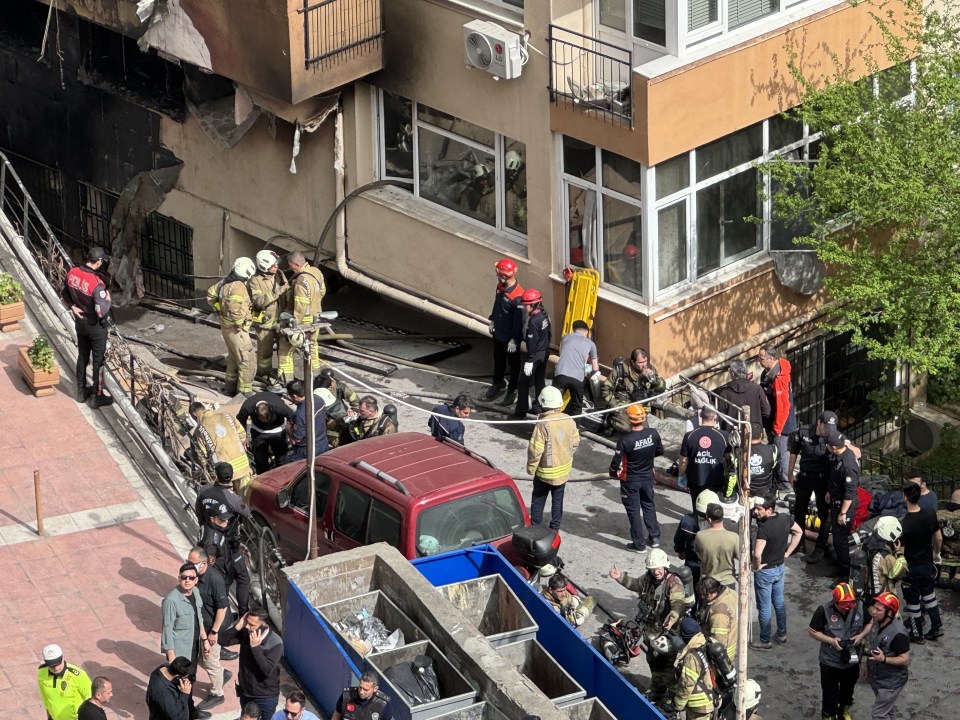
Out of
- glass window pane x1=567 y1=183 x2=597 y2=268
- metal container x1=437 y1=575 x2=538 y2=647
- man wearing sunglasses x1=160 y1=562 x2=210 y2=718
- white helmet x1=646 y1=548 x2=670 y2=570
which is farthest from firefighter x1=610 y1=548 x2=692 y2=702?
glass window pane x1=567 y1=183 x2=597 y2=268

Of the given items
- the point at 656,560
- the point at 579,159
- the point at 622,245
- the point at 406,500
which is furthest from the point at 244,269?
the point at 656,560

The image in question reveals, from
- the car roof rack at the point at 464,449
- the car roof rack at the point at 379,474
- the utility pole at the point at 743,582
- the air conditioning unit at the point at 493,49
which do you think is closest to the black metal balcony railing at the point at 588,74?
the air conditioning unit at the point at 493,49

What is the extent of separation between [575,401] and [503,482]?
4477mm

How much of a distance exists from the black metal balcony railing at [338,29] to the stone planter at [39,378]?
488 centimetres

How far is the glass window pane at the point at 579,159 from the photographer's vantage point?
20.6 meters

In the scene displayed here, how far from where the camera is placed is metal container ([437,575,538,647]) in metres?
15.6

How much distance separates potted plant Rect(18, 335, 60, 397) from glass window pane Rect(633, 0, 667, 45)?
7.57 meters

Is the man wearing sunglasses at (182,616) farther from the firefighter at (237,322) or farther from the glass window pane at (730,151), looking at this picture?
the glass window pane at (730,151)

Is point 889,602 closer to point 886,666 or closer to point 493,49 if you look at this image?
point 886,666

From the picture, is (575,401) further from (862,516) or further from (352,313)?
(352,313)

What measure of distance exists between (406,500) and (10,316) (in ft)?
25.1

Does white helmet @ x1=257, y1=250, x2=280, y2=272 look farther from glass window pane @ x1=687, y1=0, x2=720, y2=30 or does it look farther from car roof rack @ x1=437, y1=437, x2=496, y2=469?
glass window pane @ x1=687, y1=0, x2=720, y2=30

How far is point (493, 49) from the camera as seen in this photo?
20531 millimetres

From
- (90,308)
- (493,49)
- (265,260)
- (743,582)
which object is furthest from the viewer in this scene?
(493,49)
